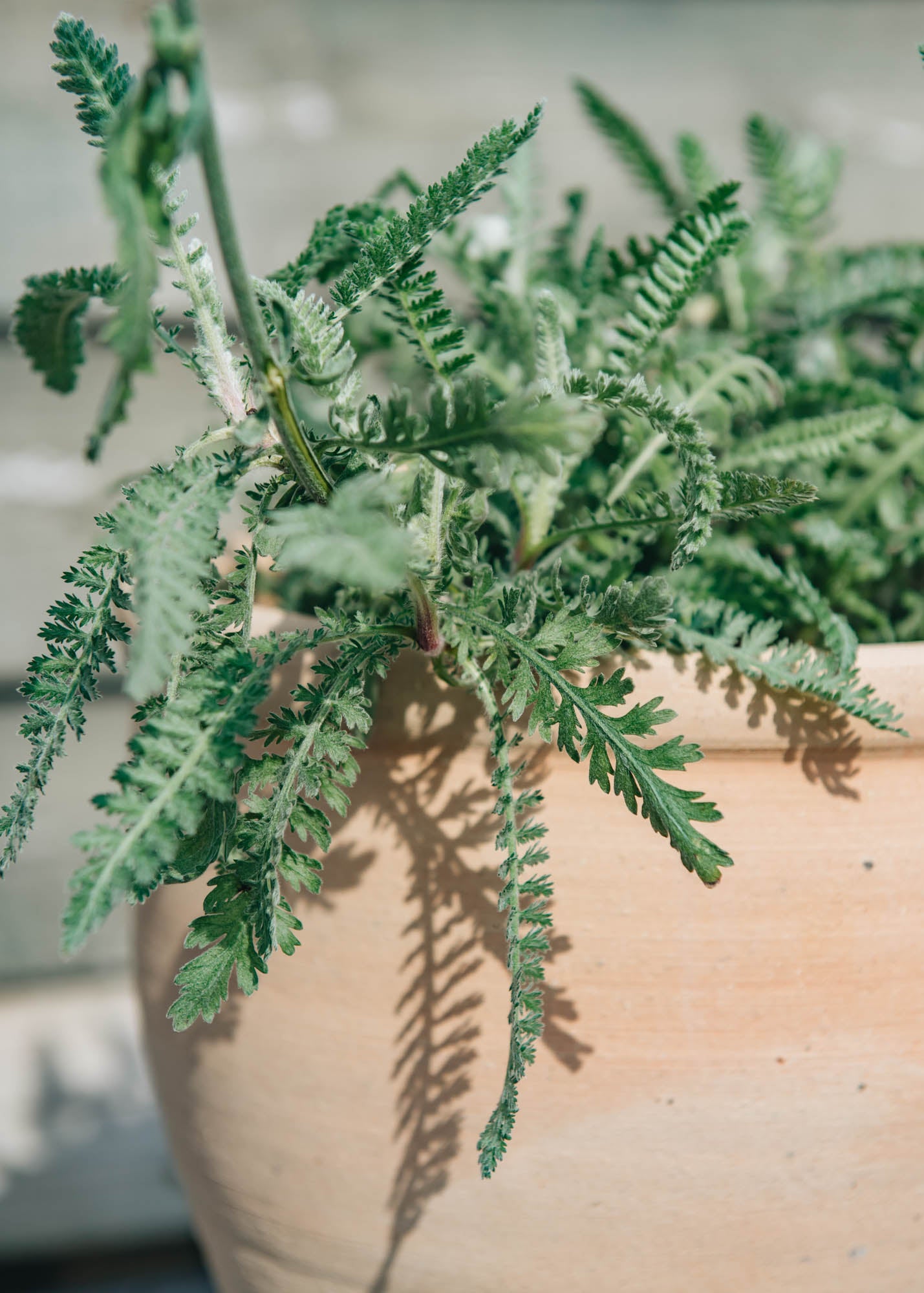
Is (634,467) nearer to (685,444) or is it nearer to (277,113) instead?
(685,444)

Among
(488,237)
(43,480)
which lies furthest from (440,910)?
(43,480)

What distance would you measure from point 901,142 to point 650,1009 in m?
1.03

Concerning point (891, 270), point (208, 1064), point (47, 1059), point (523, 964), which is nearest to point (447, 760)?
point (523, 964)

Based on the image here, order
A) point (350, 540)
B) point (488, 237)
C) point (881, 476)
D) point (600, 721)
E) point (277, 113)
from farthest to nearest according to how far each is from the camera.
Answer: point (277, 113) < point (488, 237) < point (881, 476) < point (600, 721) < point (350, 540)

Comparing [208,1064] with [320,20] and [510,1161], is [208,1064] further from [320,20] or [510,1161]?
[320,20]

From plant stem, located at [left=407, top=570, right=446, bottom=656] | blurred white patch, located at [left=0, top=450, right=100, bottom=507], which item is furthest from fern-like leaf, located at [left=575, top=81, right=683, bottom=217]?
blurred white patch, located at [left=0, top=450, right=100, bottom=507]

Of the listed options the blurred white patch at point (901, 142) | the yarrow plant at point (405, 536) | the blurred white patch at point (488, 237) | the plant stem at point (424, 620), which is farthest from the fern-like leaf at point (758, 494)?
the blurred white patch at point (901, 142)

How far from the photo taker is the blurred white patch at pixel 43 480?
1.00 m

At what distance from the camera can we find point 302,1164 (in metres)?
0.47

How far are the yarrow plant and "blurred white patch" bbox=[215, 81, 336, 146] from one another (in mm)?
454

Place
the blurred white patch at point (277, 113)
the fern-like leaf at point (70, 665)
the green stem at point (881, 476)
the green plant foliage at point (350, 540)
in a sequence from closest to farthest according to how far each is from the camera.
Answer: the green plant foliage at point (350, 540) → the fern-like leaf at point (70, 665) → the green stem at point (881, 476) → the blurred white patch at point (277, 113)

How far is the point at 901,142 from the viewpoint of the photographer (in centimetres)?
106

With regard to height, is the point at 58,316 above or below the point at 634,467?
above

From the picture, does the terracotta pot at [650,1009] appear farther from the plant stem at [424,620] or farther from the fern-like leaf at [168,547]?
the fern-like leaf at [168,547]
